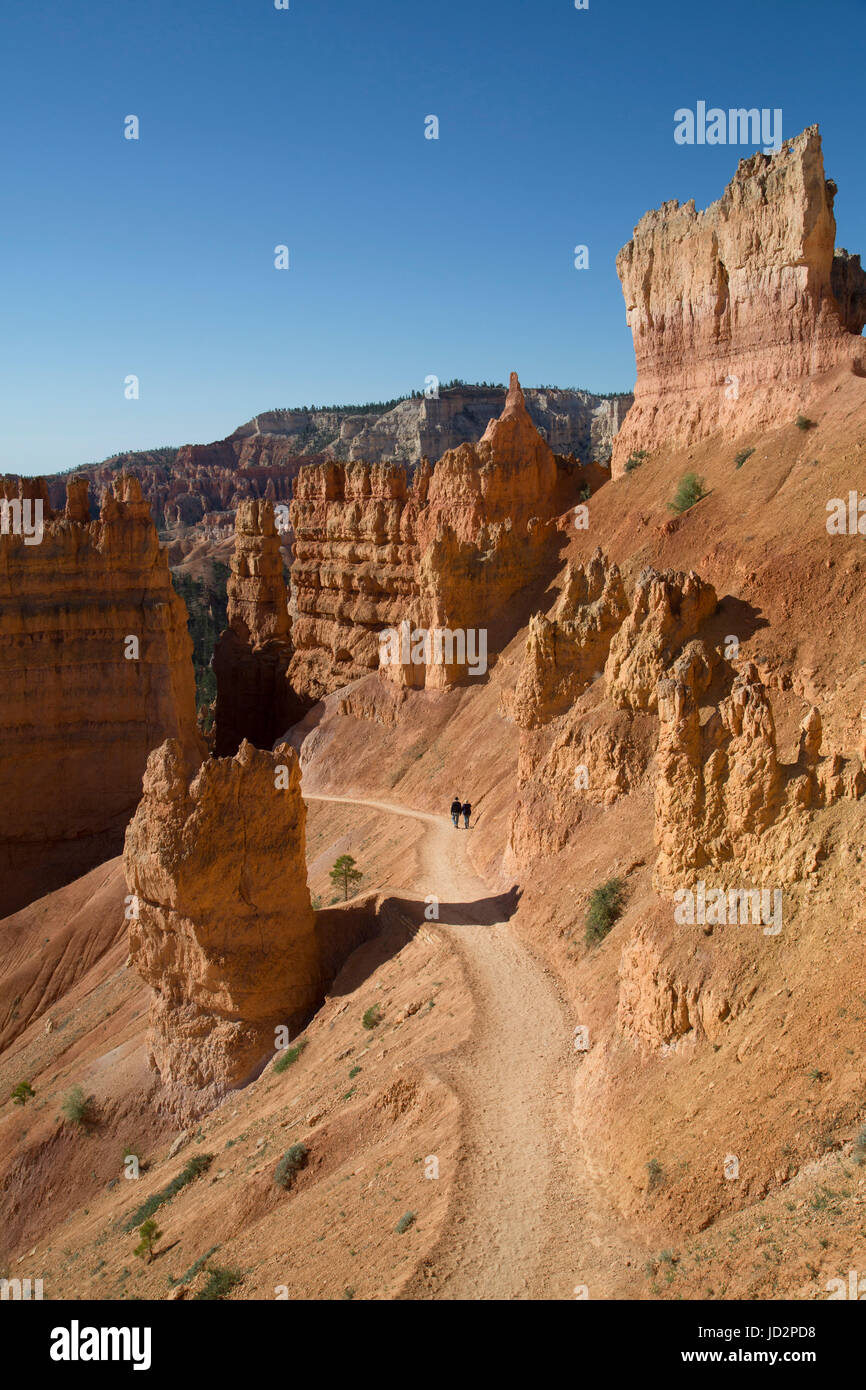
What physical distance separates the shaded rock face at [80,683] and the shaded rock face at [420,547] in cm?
1029

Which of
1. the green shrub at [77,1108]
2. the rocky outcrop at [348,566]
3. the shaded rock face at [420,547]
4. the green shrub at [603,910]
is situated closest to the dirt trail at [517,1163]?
the green shrub at [603,910]

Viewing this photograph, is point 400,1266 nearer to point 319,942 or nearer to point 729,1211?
point 729,1211

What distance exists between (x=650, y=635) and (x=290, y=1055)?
1221 cm

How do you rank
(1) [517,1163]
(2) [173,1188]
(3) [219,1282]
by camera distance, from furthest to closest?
(2) [173,1188]
(1) [517,1163]
(3) [219,1282]

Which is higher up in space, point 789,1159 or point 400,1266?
point 789,1159

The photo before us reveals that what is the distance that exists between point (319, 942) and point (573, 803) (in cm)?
694

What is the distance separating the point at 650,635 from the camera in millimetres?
23453

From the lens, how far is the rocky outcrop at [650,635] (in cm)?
2323

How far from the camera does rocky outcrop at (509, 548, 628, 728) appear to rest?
28016 millimetres

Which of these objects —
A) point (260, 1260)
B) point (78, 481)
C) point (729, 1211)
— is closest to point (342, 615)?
point (78, 481)

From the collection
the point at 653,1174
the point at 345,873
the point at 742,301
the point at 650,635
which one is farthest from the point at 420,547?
the point at 653,1174

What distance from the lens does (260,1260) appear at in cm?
1458

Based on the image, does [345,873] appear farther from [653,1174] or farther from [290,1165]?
[653,1174]

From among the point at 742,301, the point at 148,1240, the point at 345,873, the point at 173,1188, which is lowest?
the point at 173,1188
